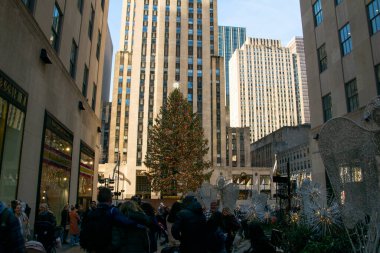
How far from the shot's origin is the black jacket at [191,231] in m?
5.21

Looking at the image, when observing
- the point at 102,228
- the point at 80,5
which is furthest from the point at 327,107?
the point at 102,228

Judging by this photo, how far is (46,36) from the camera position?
48.8ft

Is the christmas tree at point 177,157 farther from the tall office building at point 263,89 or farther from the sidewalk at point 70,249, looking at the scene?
the tall office building at point 263,89

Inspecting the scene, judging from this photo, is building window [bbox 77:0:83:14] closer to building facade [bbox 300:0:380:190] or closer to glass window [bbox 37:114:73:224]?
glass window [bbox 37:114:73:224]

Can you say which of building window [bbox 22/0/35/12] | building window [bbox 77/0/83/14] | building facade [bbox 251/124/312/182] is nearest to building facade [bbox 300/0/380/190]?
building window [bbox 77/0/83/14]

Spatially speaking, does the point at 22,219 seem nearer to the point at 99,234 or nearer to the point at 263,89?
the point at 99,234

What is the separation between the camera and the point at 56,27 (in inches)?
666

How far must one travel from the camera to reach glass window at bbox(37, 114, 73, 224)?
15.3m

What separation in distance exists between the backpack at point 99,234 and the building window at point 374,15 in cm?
2149

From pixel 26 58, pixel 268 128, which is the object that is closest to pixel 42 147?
pixel 26 58

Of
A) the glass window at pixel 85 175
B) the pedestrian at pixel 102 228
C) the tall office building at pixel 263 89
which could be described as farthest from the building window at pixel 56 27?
the tall office building at pixel 263 89

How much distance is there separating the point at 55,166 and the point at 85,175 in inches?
319

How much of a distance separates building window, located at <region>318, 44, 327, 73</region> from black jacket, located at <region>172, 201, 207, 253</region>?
25.2 m

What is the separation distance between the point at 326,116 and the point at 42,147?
21.9 meters
